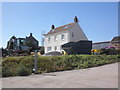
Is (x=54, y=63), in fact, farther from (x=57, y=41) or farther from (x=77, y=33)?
(x=57, y=41)

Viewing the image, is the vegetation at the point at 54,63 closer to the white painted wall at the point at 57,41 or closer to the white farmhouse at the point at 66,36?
the white farmhouse at the point at 66,36

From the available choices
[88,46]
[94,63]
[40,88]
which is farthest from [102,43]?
[40,88]

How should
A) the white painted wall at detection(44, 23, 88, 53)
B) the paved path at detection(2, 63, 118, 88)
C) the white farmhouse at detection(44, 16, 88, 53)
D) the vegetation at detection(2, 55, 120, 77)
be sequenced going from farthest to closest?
the white farmhouse at detection(44, 16, 88, 53) < the white painted wall at detection(44, 23, 88, 53) < the vegetation at detection(2, 55, 120, 77) < the paved path at detection(2, 63, 118, 88)

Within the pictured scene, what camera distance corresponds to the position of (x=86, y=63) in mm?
15422

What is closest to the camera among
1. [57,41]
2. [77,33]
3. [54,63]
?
[54,63]

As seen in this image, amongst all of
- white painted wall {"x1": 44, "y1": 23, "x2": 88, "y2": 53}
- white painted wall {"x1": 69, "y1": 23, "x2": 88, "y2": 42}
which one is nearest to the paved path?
white painted wall {"x1": 44, "y1": 23, "x2": 88, "y2": 53}

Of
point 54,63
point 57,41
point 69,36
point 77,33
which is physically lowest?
point 54,63

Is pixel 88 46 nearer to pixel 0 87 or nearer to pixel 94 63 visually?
pixel 94 63

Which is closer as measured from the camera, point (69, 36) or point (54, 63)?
point (54, 63)

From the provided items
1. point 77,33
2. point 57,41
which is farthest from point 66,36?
point 57,41

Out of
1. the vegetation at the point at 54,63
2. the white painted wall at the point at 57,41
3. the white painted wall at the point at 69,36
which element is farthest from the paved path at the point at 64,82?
the white painted wall at the point at 57,41

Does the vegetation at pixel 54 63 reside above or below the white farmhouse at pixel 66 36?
below

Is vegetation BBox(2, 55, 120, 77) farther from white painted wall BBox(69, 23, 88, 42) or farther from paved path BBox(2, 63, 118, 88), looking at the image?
white painted wall BBox(69, 23, 88, 42)

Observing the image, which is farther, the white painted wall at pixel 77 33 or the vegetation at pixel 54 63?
the white painted wall at pixel 77 33
